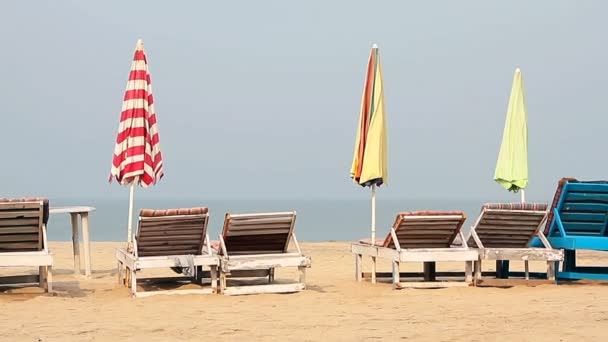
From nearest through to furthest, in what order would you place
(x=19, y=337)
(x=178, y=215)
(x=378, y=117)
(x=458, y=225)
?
(x=19, y=337)
(x=178, y=215)
(x=458, y=225)
(x=378, y=117)

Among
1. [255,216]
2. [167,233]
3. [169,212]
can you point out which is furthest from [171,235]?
[255,216]

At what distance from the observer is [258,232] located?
9.24m

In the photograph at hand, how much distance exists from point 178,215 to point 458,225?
103 inches

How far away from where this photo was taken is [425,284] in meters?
9.55

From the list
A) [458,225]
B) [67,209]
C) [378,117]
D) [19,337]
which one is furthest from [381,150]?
[19,337]

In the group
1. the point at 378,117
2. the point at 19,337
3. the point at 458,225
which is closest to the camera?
the point at 19,337

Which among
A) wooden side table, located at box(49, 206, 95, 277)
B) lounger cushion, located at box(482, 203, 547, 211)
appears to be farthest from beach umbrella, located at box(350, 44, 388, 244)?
wooden side table, located at box(49, 206, 95, 277)

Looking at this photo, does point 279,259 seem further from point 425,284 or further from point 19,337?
point 19,337

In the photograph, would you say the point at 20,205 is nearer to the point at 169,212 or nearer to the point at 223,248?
the point at 169,212

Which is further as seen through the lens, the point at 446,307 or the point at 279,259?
the point at 279,259

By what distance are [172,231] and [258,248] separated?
0.93 m

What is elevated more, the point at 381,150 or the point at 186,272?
the point at 381,150

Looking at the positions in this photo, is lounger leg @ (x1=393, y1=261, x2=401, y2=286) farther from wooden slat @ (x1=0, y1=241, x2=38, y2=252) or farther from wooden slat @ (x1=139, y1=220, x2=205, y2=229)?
wooden slat @ (x1=0, y1=241, x2=38, y2=252)

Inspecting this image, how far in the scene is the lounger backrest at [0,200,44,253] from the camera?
344 inches
